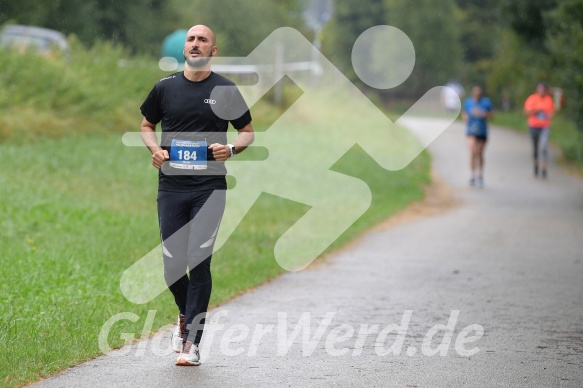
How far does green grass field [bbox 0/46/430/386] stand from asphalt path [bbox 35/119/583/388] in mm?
452

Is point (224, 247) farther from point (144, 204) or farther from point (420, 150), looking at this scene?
point (420, 150)

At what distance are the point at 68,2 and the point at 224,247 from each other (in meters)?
30.7

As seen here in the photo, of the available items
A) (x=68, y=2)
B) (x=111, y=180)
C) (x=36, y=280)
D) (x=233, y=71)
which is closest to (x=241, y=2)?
(x=68, y=2)

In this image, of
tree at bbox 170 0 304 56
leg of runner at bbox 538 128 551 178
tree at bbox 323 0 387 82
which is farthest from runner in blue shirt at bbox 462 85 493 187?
tree at bbox 323 0 387 82

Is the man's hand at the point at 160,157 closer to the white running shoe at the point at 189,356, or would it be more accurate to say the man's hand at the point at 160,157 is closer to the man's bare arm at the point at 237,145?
the man's bare arm at the point at 237,145

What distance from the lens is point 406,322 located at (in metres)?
8.70

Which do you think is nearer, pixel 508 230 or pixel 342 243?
pixel 342 243

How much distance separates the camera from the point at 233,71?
32969 millimetres

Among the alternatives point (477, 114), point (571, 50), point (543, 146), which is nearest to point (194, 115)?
point (571, 50)

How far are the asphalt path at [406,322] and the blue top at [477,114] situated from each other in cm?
594

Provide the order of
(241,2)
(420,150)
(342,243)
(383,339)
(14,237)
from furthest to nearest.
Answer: (241,2) → (420,150) → (342,243) → (14,237) → (383,339)

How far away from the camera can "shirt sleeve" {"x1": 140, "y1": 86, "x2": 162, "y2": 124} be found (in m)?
7.09

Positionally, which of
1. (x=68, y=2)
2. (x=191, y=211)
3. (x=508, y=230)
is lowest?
(x=508, y=230)

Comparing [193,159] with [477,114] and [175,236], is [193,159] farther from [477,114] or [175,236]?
[477,114]
